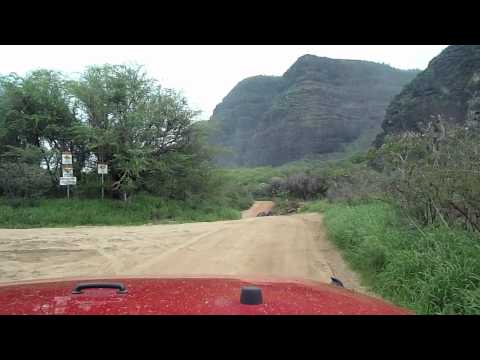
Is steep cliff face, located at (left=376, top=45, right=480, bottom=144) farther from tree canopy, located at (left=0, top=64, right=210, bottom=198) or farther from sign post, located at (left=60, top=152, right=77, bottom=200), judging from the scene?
sign post, located at (left=60, top=152, right=77, bottom=200)

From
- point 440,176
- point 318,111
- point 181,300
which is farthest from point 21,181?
point 318,111

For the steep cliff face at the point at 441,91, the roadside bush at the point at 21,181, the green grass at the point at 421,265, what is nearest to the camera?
the green grass at the point at 421,265

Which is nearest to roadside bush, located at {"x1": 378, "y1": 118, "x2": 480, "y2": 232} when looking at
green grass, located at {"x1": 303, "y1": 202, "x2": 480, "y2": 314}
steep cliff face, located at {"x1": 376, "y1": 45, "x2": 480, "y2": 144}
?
green grass, located at {"x1": 303, "y1": 202, "x2": 480, "y2": 314}

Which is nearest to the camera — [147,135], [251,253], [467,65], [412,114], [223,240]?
[251,253]

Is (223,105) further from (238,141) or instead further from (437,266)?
(437,266)

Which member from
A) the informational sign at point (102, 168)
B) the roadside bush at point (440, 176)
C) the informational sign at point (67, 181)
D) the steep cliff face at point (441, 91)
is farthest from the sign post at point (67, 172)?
the steep cliff face at point (441, 91)

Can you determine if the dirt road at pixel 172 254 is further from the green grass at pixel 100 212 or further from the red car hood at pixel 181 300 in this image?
the red car hood at pixel 181 300

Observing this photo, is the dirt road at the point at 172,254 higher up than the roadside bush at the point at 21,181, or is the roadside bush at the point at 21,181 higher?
the roadside bush at the point at 21,181
